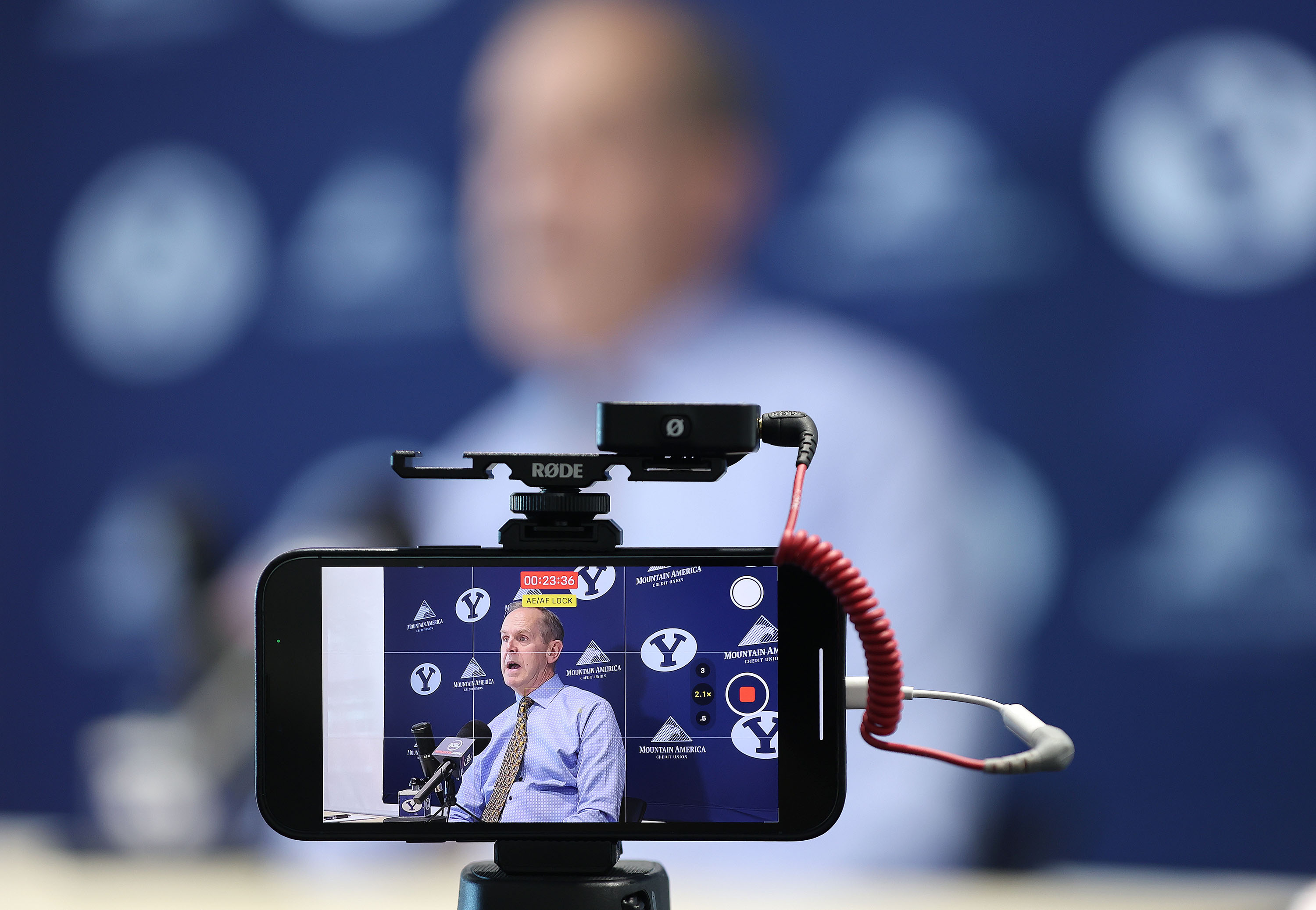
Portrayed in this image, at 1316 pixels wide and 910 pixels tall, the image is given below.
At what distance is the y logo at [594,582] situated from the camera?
0.79m

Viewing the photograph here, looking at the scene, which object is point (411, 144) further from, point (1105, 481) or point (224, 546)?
point (1105, 481)

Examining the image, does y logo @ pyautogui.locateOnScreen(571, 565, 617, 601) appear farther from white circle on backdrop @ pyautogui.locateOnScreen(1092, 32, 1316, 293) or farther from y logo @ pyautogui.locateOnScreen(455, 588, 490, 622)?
white circle on backdrop @ pyautogui.locateOnScreen(1092, 32, 1316, 293)

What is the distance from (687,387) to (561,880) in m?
0.69

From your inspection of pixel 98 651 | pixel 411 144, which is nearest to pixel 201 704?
pixel 98 651

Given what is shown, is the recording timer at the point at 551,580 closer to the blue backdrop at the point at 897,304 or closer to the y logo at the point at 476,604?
the y logo at the point at 476,604

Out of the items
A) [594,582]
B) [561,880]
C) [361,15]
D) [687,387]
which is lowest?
[561,880]

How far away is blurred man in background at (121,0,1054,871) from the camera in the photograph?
125 centimetres

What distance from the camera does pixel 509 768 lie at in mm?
783

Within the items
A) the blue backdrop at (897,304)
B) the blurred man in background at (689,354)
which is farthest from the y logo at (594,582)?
the blue backdrop at (897,304)

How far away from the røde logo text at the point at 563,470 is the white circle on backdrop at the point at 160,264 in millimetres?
800

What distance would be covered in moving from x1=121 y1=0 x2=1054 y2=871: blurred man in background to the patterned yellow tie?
49 cm

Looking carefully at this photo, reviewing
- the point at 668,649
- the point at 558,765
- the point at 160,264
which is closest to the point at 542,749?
the point at 558,765

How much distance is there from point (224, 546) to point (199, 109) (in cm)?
57

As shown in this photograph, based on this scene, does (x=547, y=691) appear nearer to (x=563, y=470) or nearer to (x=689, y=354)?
(x=563, y=470)
